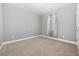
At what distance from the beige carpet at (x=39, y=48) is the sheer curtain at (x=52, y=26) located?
141 mm

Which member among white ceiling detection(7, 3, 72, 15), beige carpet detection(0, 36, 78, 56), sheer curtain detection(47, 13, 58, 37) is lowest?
beige carpet detection(0, 36, 78, 56)

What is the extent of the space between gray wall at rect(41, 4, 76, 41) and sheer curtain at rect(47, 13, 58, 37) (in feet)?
0.17

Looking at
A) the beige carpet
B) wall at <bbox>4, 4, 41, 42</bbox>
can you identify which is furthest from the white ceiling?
the beige carpet

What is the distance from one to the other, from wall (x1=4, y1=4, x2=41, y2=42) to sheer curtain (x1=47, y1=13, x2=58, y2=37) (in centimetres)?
18

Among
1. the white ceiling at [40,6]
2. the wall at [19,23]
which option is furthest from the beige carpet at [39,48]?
the white ceiling at [40,6]

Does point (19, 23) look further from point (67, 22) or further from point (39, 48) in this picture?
point (67, 22)

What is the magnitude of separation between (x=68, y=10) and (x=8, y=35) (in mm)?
1095

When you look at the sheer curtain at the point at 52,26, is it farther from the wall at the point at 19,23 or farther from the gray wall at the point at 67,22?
the wall at the point at 19,23

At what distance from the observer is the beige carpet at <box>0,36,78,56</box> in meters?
1.46

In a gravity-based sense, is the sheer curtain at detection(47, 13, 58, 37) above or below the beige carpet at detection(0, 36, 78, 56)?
above

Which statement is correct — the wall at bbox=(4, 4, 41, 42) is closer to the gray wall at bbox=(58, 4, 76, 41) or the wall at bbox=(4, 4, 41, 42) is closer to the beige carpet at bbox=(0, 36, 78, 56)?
the beige carpet at bbox=(0, 36, 78, 56)

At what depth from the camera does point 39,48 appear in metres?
1.48

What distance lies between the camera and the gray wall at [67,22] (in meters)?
1.43

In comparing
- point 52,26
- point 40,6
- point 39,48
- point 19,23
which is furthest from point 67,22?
point 19,23
